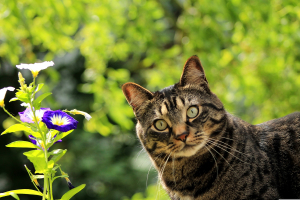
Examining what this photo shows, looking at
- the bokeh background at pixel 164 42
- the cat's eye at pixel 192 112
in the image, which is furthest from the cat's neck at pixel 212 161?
the bokeh background at pixel 164 42

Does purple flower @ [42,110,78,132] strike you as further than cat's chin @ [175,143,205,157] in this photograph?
No

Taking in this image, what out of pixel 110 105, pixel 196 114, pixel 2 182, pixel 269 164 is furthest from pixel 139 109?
pixel 2 182

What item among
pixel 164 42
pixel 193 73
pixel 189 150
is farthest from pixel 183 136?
pixel 164 42

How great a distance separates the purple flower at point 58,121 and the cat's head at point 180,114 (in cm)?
44

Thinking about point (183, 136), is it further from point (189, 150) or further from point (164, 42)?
point (164, 42)

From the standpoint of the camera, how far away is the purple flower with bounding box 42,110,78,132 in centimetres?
59

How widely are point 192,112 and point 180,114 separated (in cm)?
4

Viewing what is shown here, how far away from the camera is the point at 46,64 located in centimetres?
61

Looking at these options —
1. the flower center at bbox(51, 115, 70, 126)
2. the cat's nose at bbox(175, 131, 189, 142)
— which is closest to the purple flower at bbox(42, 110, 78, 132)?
the flower center at bbox(51, 115, 70, 126)

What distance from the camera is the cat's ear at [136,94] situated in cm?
108

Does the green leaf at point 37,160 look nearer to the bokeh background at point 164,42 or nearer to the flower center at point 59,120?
the flower center at point 59,120

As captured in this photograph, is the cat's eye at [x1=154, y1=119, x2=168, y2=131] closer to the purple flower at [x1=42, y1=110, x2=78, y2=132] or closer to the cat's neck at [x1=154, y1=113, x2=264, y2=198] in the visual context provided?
the cat's neck at [x1=154, y1=113, x2=264, y2=198]

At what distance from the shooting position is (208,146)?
979mm

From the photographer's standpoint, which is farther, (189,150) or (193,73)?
(193,73)
